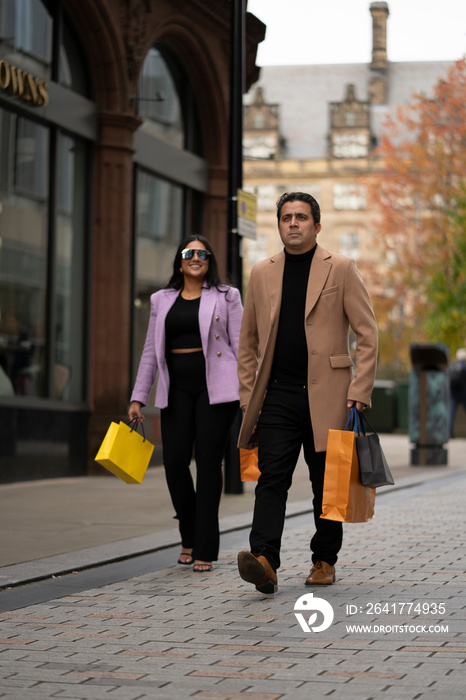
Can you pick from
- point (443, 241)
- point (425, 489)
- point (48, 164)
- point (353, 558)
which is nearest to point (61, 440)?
point (48, 164)

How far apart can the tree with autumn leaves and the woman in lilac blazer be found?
26.3 m

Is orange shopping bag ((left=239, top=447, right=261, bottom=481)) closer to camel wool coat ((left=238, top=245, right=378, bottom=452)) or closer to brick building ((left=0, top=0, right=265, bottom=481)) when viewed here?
camel wool coat ((left=238, top=245, right=378, bottom=452))


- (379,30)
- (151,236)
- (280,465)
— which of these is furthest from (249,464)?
(379,30)

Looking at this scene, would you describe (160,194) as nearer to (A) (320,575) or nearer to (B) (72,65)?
(B) (72,65)

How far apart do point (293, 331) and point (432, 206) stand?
36.4 metres

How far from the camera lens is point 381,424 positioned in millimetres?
29688

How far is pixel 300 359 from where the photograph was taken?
6328 mm

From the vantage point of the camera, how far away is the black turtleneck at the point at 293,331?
20.7ft

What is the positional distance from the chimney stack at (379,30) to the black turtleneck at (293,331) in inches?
2464

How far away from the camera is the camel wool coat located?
623 centimetres

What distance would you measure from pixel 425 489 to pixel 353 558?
5732mm

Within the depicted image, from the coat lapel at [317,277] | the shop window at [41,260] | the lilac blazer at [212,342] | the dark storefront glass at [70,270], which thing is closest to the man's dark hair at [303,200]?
the coat lapel at [317,277]

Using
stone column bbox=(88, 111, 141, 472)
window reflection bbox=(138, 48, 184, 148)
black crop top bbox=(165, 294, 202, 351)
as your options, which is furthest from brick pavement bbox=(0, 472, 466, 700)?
window reflection bbox=(138, 48, 184, 148)

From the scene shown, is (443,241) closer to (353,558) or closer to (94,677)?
(353,558)
